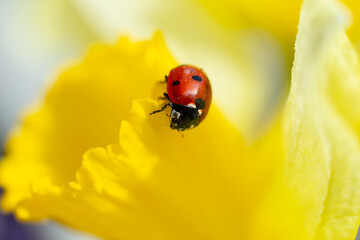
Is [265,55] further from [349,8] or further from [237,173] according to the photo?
[237,173]

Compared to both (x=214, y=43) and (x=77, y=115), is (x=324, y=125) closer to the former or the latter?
(x=77, y=115)

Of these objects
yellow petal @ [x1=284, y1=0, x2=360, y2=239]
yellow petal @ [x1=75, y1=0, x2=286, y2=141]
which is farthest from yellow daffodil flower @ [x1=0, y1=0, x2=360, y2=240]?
yellow petal @ [x1=75, y1=0, x2=286, y2=141]

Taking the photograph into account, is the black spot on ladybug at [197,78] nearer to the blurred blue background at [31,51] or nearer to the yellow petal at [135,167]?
the yellow petal at [135,167]

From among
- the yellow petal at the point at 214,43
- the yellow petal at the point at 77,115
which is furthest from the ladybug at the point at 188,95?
the yellow petal at the point at 214,43

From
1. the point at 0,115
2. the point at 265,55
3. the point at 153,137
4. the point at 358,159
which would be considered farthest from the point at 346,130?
the point at 0,115

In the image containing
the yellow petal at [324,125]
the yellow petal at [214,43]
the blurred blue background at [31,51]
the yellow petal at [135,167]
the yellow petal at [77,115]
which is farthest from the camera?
the blurred blue background at [31,51]

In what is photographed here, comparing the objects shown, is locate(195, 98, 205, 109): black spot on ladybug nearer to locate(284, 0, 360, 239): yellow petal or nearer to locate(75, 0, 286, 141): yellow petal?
locate(284, 0, 360, 239): yellow petal
